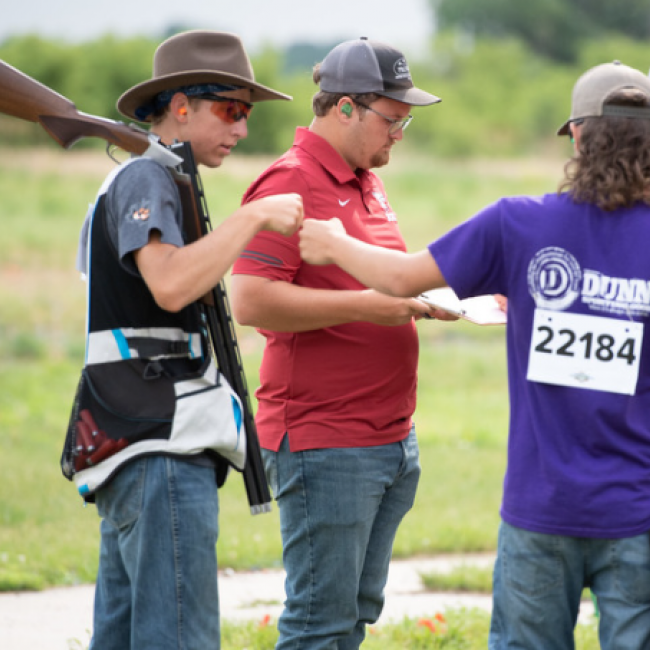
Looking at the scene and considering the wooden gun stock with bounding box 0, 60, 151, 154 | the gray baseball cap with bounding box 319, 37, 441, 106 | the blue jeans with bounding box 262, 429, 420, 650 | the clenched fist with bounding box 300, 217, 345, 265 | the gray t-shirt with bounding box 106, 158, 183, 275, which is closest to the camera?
the gray t-shirt with bounding box 106, 158, 183, 275

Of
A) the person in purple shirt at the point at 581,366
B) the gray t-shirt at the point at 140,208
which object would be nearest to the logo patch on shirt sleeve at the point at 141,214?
the gray t-shirt at the point at 140,208

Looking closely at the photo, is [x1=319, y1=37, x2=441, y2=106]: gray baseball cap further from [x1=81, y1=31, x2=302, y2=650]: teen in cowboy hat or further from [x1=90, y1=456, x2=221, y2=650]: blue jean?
[x1=90, y1=456, x2=221, y2=650]: blue jean

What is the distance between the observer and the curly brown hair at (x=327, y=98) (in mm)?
3626

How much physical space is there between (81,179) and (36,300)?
42.1 feet

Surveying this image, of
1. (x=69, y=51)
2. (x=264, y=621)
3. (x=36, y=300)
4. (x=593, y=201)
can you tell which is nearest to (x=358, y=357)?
(x=593, y=201)

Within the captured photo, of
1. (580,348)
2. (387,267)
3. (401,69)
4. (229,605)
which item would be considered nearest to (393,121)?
(401,69)

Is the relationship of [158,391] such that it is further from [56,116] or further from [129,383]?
[56,116]

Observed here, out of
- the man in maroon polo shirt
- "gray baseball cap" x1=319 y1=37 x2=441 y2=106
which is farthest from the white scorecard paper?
"gray baseball cap" x1=319 y1=37 x2=441 y2=106

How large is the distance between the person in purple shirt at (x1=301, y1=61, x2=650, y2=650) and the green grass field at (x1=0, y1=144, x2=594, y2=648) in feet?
6.55

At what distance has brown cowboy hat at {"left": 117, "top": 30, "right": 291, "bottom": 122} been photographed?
10.5ft

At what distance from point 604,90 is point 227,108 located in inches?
42.9

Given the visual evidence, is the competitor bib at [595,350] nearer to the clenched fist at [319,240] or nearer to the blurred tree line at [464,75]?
the clenched fist at [319,240]

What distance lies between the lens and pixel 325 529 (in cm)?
349

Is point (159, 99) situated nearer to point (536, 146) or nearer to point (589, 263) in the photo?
point (589, 263)
